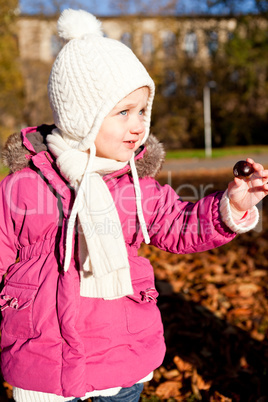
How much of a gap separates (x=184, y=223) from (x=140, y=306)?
40 cm

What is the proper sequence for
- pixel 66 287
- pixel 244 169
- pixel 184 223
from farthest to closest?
1. pixel 184 223
2. pixel 66 287
3. pixel 244 169

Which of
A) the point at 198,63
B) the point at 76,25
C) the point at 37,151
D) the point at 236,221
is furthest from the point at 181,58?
the point at 236,221

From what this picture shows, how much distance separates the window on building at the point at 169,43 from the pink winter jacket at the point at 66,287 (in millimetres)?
32055

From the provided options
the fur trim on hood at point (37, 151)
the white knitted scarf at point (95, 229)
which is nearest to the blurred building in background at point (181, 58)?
the fur trim on hood at point (37, 151)

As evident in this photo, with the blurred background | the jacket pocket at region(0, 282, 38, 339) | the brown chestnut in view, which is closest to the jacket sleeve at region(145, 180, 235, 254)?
the brown chestnut

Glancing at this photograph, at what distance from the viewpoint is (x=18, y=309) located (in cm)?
177

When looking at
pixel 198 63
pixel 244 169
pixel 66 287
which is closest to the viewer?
pixel 244 169

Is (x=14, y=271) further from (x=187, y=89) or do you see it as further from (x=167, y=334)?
(x=187, y=89)

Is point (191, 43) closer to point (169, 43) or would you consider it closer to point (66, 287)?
point (169, 43)

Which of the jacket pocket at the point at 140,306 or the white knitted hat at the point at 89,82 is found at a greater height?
the white knitted hat at the point at 89,82

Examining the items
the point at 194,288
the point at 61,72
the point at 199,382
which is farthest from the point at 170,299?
the point at 61,72

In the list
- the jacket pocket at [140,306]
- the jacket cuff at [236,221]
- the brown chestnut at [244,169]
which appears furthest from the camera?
the jacket pocket at [140,306]

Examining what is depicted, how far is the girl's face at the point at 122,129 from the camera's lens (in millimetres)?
1797

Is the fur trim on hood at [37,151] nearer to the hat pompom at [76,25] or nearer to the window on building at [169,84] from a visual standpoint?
the hat pompom at [76,25]
